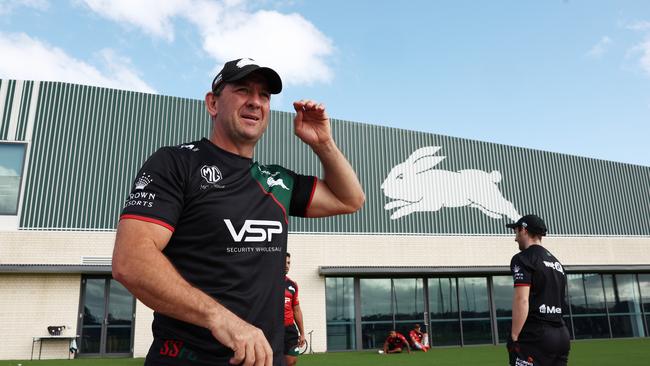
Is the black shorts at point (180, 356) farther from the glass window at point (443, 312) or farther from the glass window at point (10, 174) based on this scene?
the glass window at point (443, 312)

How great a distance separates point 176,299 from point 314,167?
73.9 feet

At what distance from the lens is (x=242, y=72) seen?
89.0 inches

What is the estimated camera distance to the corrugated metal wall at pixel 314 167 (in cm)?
2081

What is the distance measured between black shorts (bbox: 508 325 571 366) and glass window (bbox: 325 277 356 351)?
17506 millimetres

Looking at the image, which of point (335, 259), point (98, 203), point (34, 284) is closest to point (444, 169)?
point (335, 259)

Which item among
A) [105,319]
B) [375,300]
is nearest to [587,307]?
[375,300]

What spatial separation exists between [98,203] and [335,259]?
1050 centimetres

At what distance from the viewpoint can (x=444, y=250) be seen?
24.1 m

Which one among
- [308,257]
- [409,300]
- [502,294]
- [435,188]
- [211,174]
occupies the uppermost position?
[435,188]

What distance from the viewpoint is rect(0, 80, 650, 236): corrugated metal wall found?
819 inches

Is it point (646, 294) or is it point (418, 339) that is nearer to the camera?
point (418, 339)

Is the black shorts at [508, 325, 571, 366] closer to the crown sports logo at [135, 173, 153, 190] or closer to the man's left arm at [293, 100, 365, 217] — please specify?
the man's left arm at [293, 100, 365, 217]

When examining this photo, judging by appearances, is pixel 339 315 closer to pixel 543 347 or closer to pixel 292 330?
pixel 292 330

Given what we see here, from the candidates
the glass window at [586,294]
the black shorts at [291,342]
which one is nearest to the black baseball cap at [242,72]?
the black shorts at [291,342]
